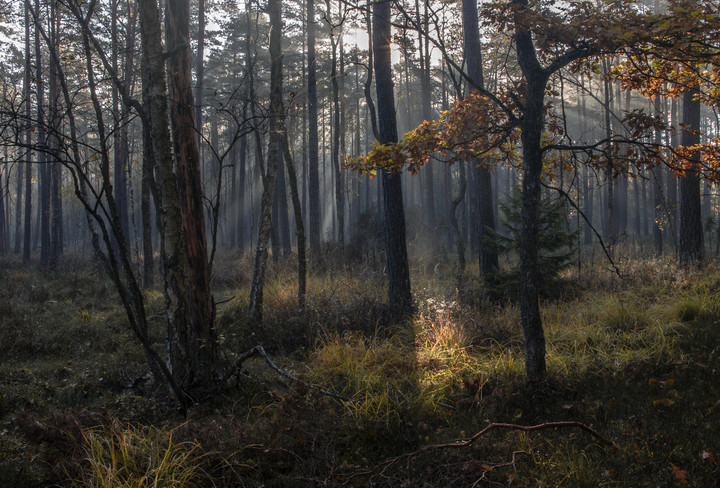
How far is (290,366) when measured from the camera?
570 centimetres

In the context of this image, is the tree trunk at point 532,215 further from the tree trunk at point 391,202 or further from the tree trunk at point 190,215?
the tree trunk at point 190,215

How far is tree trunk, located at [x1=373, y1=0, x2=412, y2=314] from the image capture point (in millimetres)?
7531

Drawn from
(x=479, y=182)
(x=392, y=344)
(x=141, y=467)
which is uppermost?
(x=479, y=182)

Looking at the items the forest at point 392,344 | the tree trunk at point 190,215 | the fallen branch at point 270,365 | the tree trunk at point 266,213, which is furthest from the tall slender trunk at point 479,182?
the tree trunk at point 190,215

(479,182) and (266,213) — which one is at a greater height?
(479,182)

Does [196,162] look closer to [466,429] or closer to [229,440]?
[229,440]

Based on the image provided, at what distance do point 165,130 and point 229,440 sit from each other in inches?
120

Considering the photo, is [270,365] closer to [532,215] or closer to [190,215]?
[190,215]

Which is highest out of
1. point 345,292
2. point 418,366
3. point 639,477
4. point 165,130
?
point 165,130

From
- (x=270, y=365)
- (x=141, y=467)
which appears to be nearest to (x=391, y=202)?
(x=270, y=365)

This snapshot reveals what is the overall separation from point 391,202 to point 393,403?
4031mm

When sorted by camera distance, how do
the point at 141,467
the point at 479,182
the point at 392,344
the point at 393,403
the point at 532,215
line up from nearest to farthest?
the point at 141,467 < the point at 393,403 < the point at 532,215 < the point at 392,344 < the point at 479,182

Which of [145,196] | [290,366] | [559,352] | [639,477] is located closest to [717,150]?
[559,352]

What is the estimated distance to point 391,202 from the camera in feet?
24.9
